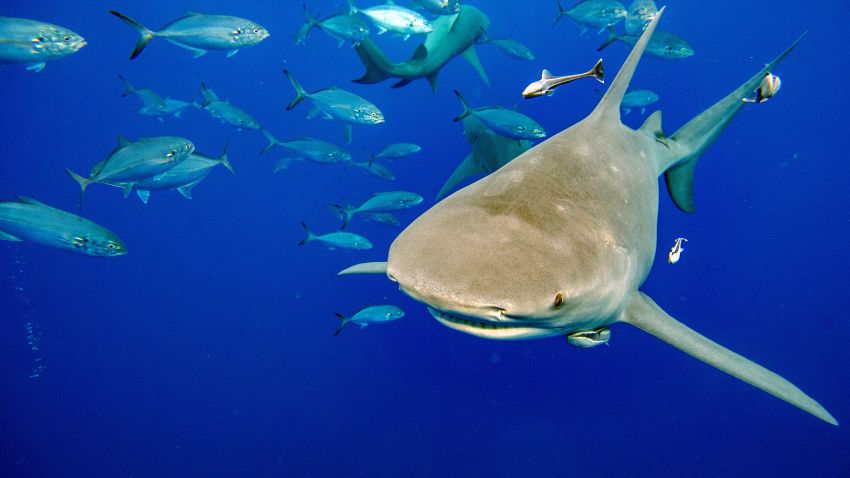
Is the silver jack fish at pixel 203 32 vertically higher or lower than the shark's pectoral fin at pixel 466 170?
higher

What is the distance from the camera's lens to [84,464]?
49.3 ft

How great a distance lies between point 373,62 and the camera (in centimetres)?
593

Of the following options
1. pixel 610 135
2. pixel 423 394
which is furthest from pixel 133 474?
pixel 610 135

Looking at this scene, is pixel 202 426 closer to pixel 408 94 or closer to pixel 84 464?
pixel 84 464

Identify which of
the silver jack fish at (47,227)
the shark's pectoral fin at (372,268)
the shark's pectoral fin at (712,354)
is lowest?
the silver jack fish at (47,227)

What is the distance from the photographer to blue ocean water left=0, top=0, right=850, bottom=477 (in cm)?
1495

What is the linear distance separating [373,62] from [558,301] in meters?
5.12

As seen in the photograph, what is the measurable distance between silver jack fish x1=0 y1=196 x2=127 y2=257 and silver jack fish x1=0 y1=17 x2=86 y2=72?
4.32 ft

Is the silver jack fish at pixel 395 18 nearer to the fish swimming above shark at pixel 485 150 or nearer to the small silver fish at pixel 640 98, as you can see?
the fish swimming above shark at pixel 485 150

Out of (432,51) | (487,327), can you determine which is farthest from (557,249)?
(432,51)

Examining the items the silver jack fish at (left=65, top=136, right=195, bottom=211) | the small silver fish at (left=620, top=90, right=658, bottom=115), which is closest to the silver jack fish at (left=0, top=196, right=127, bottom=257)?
the silver jack fish at (left=65, top=136, right=195, bottom=211)

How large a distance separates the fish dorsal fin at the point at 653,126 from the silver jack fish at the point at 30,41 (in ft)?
17.3

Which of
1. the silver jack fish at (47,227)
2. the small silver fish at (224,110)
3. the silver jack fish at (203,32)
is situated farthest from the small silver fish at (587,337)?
the small silver fish at (224,110)

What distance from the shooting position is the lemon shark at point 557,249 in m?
1.53
